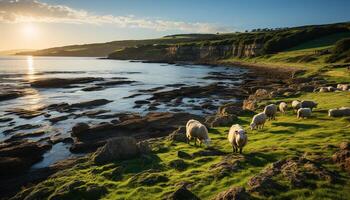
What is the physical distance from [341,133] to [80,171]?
1802 cm

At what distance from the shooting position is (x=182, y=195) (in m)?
15.5

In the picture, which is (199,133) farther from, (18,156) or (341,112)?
(18,156)

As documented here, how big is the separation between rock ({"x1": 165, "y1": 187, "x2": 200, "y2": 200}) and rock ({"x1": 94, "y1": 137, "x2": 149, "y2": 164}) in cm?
910

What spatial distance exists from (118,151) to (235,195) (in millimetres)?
12145

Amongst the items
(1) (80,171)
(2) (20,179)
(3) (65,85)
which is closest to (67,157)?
(2) (20,179)

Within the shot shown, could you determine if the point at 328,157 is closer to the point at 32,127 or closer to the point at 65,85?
the point at 32,127

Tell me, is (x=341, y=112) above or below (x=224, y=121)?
above

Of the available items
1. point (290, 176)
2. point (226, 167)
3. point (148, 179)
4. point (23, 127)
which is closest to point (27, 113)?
point (23, 127)

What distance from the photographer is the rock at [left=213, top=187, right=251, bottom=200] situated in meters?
14.1

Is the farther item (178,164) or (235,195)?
(178,164)

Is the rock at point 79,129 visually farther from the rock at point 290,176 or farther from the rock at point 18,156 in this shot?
the rock at point 290,176

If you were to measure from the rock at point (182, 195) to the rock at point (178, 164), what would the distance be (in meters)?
4.44

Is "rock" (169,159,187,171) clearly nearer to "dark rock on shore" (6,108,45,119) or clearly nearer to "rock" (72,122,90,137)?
"rock" (72,122,90,137)

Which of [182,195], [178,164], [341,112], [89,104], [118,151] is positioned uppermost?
[341,112]
